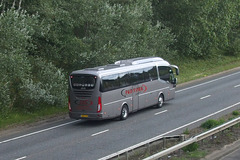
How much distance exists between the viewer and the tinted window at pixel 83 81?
2205 centimetres

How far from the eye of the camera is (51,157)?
16266mm

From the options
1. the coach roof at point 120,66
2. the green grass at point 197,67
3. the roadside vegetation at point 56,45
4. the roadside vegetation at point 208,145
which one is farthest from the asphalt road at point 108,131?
the roadside vegetation at point 208,145

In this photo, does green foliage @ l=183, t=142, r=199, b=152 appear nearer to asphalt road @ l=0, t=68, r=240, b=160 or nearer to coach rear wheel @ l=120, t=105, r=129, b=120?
asphalt road @ l=0, t=68, r=240, b=160

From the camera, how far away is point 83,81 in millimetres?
22266

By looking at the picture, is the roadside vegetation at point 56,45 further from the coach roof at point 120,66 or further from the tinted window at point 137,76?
the tinted window at point 137,76

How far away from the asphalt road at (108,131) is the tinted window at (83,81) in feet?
6.42

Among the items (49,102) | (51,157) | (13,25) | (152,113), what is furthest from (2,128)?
(152,113)

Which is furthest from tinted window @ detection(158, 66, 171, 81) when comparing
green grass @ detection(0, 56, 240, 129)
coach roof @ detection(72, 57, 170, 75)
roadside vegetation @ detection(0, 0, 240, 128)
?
green grass @ detection(0, 56, 240, 129)

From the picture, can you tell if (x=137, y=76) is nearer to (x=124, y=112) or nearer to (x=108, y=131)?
(x=124, y=112)

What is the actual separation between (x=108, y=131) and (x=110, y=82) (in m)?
2.80

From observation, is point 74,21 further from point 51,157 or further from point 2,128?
point 51,157

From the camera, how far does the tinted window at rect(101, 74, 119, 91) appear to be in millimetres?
22212

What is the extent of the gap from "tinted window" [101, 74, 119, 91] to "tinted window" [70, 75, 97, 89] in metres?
0.52

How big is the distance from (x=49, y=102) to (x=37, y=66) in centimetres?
322
